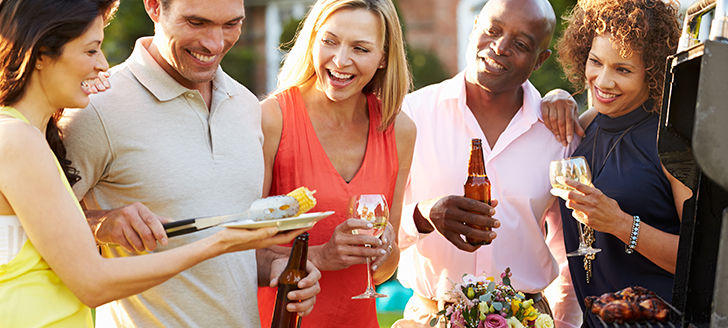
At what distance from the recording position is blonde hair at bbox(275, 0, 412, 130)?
3322 mm

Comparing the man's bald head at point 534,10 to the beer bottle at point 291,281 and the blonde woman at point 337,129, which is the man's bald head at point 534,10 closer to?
the blonde woman at point 337,129

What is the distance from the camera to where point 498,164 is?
3920 mm

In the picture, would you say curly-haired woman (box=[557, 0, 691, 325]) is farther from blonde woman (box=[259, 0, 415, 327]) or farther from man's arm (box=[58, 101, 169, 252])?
man's arm (box=[58, 101, 169, 252])

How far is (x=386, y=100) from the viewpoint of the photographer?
351 centimetres

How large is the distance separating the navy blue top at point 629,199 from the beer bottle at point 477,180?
62 cm

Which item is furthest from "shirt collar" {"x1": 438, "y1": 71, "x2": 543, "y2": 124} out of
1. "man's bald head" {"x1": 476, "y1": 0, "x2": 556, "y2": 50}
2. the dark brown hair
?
the dark brown hair

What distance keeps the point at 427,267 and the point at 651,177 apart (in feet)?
4.09

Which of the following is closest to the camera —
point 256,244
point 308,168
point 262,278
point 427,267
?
point 256,244

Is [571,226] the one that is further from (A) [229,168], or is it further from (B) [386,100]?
(A) [229,168]

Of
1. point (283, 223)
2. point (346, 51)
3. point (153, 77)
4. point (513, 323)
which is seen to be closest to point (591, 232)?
point (513, 323)

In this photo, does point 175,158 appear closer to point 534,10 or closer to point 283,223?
point 283,223

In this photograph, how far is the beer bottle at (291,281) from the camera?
270 cm

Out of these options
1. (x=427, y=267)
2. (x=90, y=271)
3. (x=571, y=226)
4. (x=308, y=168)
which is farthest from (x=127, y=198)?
(x=571, y=226)

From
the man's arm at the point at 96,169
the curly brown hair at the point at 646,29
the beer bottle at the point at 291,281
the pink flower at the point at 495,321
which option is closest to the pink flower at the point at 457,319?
the pink flower at the point at 495,321
